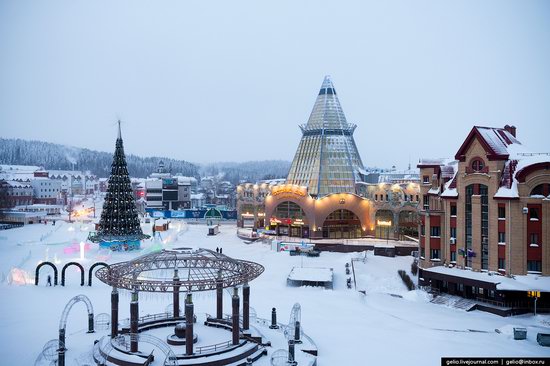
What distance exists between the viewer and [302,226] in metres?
81.3

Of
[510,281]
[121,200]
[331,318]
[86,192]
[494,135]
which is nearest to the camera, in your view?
[331,318]

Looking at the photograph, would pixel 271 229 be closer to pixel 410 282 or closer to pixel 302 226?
pixel 302 226

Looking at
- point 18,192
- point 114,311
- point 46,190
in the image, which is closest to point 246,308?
point 114,311

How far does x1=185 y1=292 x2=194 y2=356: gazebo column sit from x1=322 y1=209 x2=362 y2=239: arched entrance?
5393 centimetres

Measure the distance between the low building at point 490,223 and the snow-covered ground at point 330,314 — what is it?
334 centimetres

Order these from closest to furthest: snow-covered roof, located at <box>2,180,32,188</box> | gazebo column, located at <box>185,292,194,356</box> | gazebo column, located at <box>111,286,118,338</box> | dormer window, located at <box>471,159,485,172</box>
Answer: gazebo column, located at <box>185,292,194,356</box> → gazebo column, located at <box>111,286,118,338</box> → dormer window, located at <box>471,159,485,172</box> → snow-covered roof, located at <box>2,180,32,188</box>

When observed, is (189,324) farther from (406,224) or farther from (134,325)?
(406,224)

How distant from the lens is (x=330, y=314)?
40.1m

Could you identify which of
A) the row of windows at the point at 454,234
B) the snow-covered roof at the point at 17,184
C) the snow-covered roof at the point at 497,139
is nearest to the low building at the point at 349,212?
the row of windows at the point at 454,234

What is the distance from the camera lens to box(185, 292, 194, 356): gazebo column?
88.1 ft

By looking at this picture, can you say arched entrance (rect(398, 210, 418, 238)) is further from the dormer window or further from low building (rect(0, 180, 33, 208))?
low building (rect(0, 180, 33, 208))

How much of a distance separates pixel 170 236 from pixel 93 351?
5041 centimetres

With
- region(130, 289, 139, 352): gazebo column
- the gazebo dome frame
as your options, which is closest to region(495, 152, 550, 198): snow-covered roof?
the gazebo dome frame

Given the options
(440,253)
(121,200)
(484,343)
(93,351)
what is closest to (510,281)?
(440,253)
